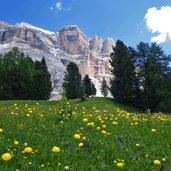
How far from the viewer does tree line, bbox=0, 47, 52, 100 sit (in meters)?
87.8

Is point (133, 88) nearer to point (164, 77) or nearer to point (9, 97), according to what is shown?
point (164, 77)

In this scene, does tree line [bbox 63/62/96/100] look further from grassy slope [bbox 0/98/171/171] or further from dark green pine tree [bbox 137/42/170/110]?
grassy slope [bbox 0/98/171/171]

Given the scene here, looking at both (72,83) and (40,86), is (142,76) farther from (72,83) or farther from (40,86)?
(72,83)

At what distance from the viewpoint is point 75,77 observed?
11325 centimetres

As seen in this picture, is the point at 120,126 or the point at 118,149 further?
the point at 120,126

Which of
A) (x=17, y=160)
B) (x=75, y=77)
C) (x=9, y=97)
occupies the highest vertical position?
(x=75, y=77)

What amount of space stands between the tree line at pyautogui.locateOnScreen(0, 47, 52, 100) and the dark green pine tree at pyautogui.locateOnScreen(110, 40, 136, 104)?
1953 cm

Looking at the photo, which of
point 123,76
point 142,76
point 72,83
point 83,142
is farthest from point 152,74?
point 83,142

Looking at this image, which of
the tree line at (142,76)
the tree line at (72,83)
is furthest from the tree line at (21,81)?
the tree line at (142,76)

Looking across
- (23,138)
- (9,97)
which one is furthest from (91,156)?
(9,97)

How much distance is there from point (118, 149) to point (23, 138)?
208 centimetres

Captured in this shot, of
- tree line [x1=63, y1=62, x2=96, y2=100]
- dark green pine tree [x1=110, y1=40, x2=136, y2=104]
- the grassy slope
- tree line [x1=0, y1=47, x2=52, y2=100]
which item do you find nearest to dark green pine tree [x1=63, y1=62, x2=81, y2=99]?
tree line [x1=63, y1=62, x2=96, y2=100]

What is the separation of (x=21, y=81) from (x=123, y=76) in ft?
78.7

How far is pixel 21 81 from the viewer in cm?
8912
